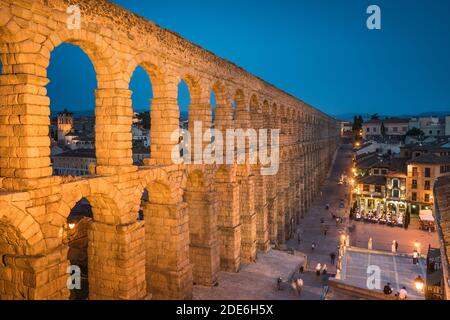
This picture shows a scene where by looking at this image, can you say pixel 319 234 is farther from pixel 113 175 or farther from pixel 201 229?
pixel 113 175

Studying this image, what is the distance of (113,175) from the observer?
13680mm

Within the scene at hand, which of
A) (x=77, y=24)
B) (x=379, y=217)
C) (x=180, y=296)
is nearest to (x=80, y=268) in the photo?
(x=180, y=296)

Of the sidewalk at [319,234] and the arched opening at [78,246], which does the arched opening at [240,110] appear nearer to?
the arched opening at [78,246]

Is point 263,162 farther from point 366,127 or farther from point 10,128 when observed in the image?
point 366,127

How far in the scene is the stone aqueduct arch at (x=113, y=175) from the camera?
10492mm

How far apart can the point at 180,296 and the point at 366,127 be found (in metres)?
129

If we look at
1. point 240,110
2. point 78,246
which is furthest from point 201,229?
point 240,110

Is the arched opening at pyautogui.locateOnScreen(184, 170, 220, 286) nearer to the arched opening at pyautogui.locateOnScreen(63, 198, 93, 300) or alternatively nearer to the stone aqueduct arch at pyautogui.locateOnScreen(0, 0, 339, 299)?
the stone aqueduct arch at pyautogui.locateOnScreen(0, 0, 339, 299)

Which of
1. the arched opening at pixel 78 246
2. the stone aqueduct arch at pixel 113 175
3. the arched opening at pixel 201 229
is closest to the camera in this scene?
the stone aqueduct arch at pixel 113 175

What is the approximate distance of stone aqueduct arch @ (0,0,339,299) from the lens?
10492mm

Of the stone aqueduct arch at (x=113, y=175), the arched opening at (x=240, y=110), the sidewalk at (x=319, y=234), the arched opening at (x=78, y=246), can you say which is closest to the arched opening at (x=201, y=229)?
the stone aqueduct arch at (x=113, y=175)

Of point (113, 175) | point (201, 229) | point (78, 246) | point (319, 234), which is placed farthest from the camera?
point (319, 234)

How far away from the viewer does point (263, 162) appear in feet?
102
